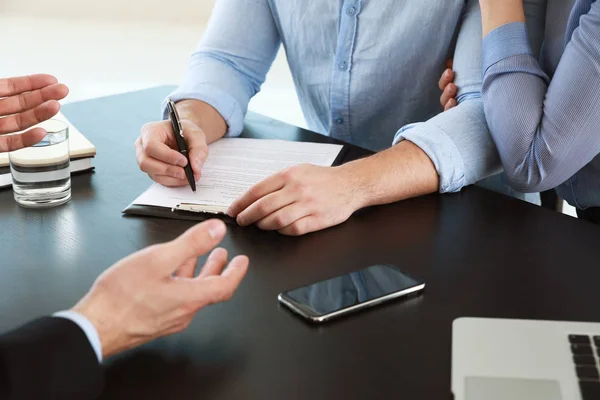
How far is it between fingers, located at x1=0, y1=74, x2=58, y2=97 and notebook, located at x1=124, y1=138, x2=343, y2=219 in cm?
28

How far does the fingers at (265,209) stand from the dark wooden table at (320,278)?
0.08 feet

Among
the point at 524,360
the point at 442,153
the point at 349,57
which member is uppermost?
the point at 349,57

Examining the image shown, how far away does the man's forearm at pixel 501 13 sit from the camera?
4.67ft

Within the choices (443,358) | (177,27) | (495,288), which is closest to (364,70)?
(495,288)

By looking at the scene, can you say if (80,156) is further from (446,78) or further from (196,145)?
(446,78)

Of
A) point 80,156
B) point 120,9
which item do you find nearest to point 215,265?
point 80,156

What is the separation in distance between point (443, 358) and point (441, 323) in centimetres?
8

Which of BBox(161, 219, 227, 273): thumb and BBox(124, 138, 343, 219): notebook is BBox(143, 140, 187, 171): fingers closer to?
BBox(124, 138, 343, 219): notebook

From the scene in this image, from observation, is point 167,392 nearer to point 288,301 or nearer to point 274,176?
point 288,301

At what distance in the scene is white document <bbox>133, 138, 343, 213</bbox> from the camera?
1259 mm

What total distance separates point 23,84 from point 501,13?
2.87ft

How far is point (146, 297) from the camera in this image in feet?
2.67

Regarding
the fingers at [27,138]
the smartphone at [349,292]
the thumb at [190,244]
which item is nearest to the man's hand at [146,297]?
the thumb at [190,244]

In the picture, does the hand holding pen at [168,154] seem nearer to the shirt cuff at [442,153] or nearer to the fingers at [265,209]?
the fingers at [265,209]
